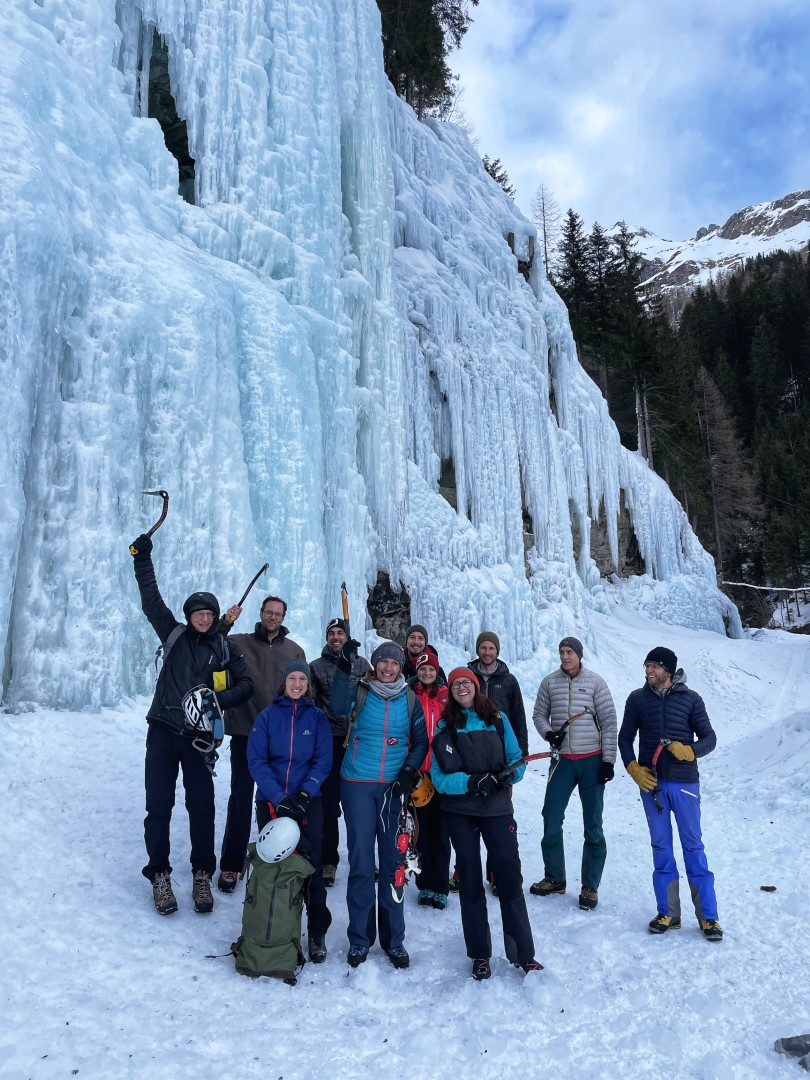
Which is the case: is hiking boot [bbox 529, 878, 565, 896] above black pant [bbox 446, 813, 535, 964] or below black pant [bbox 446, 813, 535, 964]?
below

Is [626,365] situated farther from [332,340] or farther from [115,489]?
[115,489]

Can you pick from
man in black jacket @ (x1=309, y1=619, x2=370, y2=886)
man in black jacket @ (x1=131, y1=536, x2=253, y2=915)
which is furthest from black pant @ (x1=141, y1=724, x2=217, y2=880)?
man in black jacket @ (x1=309, y1=619, x2=370, y2=886)

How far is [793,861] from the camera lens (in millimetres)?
4914

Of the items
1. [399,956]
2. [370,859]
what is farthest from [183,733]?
[399,956]

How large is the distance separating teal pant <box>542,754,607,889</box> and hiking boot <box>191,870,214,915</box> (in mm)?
2055

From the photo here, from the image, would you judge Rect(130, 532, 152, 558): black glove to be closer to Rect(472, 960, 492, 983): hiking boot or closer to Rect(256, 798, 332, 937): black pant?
Rect(256, 798, 332, 937): black pant

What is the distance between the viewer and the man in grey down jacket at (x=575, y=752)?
14.4 feet

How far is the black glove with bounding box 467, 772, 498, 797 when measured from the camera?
336cm

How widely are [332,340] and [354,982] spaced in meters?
7.94

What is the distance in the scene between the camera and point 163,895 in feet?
11.4

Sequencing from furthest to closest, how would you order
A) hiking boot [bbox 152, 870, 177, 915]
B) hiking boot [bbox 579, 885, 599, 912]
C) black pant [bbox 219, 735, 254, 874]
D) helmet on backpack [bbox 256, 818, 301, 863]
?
hiking boot [bbox 579, 885, 599, 912]
black pant [bbox 219, 735, 254, 874]
hiking boot [bbox 152, 870, 177, 915]
helmet on backpack [bbox 256, 818, 301, 863]

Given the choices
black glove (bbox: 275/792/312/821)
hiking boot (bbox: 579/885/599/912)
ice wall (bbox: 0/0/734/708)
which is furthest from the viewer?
ice wall (bbox: 0/0/734/708)

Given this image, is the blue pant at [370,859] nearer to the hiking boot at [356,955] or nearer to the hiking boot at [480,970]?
the hiking boot at [356,955]

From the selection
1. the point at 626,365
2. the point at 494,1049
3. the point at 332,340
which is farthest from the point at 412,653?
the point at 626,365
